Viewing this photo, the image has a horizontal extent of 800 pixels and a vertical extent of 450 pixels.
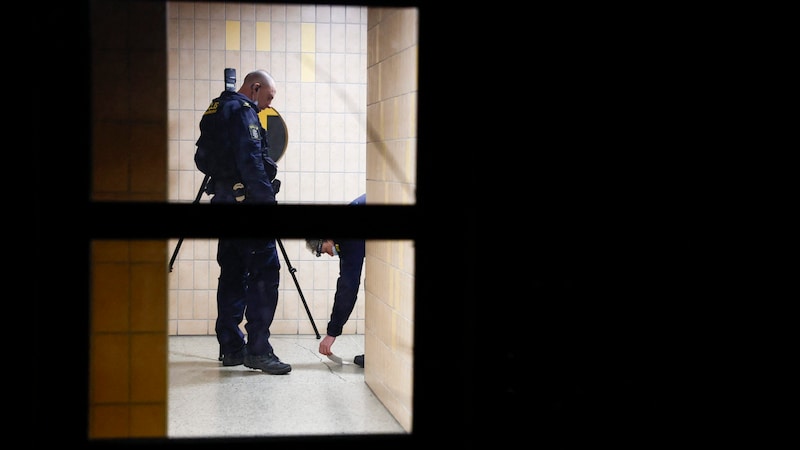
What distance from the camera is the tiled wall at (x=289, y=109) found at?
572 centimetres

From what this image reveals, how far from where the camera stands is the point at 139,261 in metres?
1.78

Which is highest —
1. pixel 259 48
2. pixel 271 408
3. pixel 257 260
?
pixel 259 48

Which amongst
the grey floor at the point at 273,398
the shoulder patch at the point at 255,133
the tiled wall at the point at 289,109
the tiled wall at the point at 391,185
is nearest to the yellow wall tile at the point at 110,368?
the grey floor at the point at 273,398

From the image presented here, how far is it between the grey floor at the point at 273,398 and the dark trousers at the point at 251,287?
10.8 inches

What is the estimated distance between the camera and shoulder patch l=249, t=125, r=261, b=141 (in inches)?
Answer: 179

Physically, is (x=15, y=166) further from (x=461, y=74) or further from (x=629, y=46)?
(x=629, y=46)

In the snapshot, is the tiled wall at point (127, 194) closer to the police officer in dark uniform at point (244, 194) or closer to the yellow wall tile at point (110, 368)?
the yellow wall tile at point (110, 368)

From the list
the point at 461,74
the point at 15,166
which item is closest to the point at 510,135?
the point at 461,74

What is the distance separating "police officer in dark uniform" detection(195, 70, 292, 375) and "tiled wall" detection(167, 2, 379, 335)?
3.36 ft

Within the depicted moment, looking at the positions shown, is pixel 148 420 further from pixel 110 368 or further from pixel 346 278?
pixel 346 278

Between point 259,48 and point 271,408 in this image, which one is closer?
point 271,408

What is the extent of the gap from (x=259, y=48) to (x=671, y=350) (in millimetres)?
4975

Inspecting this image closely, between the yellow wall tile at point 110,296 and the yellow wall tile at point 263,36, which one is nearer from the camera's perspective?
the yellow wall tile at point 110,296

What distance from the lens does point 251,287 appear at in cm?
468
